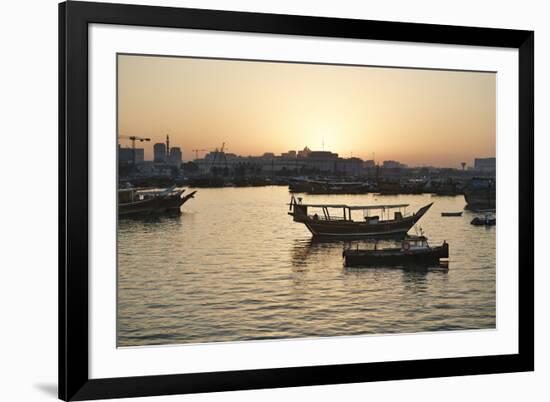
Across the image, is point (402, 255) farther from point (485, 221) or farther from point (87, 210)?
point (87, 210)

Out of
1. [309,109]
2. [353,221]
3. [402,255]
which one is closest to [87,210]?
[309,109]

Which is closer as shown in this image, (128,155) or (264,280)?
(128,155)

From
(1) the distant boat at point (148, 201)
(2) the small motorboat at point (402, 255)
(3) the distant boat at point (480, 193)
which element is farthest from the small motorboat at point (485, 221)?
(1) the distant boat at point (148, 201)

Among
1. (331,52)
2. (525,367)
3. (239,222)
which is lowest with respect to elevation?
(525,367)

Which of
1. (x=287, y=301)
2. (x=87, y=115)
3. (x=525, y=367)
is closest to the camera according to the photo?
(x=87, y=115)

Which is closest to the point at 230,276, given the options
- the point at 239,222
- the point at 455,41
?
the point at 239,222

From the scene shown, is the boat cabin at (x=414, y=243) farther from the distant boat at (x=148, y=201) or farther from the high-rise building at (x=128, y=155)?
the high-rise building at (x=128, y=155)

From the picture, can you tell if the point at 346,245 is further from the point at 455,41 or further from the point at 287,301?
the point at 455,41

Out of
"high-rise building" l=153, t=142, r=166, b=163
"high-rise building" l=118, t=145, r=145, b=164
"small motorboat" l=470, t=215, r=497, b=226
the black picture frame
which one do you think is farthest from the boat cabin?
"high-rise building" l=118, t=145, r=145, b=164
